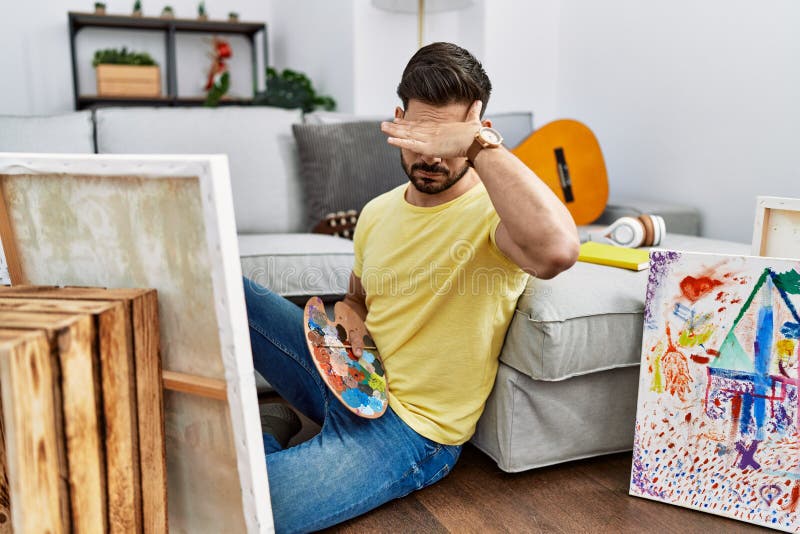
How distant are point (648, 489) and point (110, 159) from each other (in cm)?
113

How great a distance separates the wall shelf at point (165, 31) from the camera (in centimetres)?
430

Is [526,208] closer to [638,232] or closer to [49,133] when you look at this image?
[638,232]

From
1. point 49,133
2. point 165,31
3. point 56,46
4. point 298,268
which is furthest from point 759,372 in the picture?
point 56,46

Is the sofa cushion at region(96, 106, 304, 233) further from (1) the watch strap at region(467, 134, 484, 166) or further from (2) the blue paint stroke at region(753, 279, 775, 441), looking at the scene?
(2) the blue paint stroke at region(753, 279, 775, 441)

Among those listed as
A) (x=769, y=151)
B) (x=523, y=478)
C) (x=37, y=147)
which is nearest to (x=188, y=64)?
(x=37, y=147)

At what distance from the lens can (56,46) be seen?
457 cm

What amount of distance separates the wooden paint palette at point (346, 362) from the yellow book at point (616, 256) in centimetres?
64

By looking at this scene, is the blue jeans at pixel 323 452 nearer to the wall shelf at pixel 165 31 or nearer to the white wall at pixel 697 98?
the white wall at pixel 697 98

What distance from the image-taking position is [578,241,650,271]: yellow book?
159 cm

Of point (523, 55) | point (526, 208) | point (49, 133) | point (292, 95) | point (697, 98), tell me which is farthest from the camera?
point (292, 95)

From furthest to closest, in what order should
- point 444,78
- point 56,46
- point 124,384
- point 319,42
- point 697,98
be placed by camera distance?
1. point 56,46
2. point 319,42
3. point 697,98
4. point 444,78
5. point 124,384

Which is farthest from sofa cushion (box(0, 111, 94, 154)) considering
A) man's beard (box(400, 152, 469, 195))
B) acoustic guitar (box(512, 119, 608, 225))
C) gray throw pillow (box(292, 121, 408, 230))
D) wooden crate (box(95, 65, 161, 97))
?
wooden crate (box(95, 65, 161, 97))

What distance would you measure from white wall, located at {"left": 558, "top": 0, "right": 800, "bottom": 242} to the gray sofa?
0.21m

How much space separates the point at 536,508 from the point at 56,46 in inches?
Answer: 181
